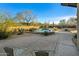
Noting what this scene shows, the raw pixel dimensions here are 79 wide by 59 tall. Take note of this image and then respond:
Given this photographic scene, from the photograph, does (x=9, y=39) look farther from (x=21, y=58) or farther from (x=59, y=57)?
(x=59, y=57)

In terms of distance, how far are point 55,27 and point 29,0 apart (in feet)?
1.46

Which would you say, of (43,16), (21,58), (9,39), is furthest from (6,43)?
(43,16)

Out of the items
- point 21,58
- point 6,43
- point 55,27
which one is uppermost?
point 55,27

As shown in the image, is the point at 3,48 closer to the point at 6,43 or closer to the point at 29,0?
the point at 6,43

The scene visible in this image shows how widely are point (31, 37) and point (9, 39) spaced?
10.4 inches

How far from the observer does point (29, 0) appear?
2.67 metres

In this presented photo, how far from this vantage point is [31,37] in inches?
107

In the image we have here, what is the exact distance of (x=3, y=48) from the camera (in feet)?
8.97

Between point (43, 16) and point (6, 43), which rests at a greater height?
point (43, 16)

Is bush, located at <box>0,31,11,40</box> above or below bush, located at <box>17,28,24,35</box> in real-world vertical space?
below

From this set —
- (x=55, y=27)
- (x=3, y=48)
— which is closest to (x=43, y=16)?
(x=55, y=27)

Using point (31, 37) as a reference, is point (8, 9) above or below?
above

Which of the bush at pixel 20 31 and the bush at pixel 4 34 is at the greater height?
the bush at pixel 20 31

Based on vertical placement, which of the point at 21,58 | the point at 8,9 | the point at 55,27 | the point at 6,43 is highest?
the point at 8,9
